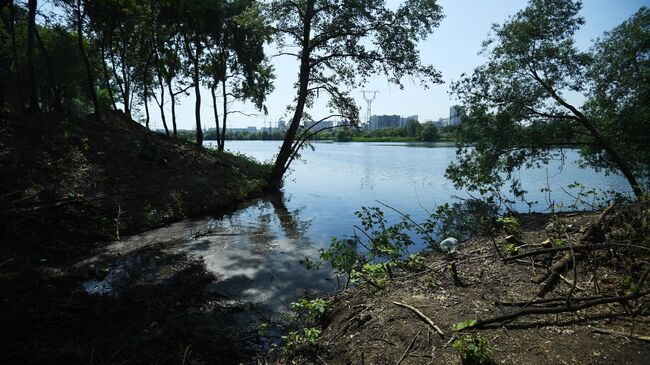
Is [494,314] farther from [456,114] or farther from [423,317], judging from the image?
[456,114]

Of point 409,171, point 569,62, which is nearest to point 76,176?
point 569,62

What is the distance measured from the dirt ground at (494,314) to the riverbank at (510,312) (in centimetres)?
1

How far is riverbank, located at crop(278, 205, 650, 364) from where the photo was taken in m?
3.28

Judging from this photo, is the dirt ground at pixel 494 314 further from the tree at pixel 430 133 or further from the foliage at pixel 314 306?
the tree at pixel 430 133

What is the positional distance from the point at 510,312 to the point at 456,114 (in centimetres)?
1391

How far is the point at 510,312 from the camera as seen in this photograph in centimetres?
394

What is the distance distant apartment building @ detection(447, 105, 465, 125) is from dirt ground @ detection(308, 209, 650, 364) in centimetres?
1131

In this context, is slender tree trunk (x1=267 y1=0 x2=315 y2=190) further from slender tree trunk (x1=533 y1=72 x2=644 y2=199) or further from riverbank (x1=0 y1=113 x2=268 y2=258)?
slender tree trunk (x1=533 y1=72 x2=644 y2=199)

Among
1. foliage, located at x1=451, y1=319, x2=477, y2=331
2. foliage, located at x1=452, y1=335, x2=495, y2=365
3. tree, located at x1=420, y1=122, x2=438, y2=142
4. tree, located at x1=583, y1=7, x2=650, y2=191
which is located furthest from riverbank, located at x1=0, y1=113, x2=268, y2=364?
tree, located at x1=420, y1=122, x2=438, y2=142

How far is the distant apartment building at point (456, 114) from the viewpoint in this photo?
16.2 meters

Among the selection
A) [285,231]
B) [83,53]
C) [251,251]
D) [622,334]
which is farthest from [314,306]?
[83,53]

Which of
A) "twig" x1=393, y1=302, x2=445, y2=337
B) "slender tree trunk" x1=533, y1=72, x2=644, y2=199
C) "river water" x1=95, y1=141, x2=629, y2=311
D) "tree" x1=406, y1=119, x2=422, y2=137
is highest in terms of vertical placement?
"tree" x1=406, y1=119, x2=422, y2=137

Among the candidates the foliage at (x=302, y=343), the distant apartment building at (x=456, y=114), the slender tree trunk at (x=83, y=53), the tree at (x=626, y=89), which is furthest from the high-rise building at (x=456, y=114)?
the slender tree trunk at (x=83, y=53)

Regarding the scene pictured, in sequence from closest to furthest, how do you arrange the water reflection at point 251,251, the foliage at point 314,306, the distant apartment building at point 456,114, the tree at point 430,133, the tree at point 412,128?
the foliage at point 314,306 < the water reflection at point 251,251 < the distant apartment building at point 456,114 < the tree at point 430,133 < the tree at point 412,128
